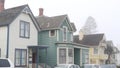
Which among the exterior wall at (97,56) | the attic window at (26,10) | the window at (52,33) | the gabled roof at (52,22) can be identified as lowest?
the exterior wall at (97,56)

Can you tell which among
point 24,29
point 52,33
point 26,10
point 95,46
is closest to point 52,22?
point 52,33

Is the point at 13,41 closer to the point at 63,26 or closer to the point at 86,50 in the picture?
the point at 63,26

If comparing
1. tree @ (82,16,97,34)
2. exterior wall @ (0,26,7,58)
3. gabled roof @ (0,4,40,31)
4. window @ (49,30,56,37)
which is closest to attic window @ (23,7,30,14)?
gabled roof @ (0,4,40,31)

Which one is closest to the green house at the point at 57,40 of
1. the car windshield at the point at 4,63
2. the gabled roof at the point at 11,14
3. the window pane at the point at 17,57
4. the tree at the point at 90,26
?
the gabled roof at the point at 11,14

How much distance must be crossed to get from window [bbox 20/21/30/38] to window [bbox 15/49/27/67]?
1911mm

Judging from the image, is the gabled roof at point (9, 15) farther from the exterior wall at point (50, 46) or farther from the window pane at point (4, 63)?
the window pane at point (4, 63)

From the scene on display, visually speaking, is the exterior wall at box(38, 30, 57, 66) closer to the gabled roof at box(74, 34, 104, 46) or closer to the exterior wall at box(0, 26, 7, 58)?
the exterior wall at box(0, 26, 7, 58)

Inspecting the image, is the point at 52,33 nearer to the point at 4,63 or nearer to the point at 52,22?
the point at 52,22

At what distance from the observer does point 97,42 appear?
60.4 metres

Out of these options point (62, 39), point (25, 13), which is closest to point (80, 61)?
point (62, 39)

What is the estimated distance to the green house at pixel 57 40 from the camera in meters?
39.9

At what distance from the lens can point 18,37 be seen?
34094 millimetres

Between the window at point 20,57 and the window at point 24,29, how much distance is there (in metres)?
1.91

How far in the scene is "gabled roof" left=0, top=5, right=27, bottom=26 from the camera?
33.2 m
